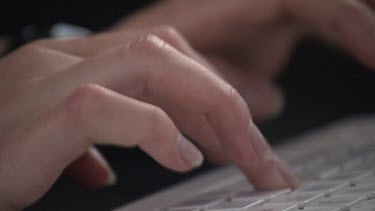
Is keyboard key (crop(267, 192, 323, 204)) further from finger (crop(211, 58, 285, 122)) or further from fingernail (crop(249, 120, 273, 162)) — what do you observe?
finger (crop(211, 58, 285, 122))

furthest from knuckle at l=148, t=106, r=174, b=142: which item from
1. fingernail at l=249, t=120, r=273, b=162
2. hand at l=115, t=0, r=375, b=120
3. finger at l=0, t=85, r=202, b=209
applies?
hand at l=115, t=0, r=375, b=120

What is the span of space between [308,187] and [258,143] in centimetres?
6

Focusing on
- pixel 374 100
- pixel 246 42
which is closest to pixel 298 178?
pixel 246 42

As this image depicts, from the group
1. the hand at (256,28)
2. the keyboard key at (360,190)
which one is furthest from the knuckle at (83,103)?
the hand at (256,28)

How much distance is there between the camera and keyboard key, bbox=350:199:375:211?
1.29ft

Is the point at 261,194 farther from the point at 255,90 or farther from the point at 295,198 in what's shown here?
the point at 255,90

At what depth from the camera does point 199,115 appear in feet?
1.88

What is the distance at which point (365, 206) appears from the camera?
1.32 ft

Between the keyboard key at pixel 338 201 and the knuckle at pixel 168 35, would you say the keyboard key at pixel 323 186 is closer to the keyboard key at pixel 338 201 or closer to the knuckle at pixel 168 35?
the keyboard key at pixel 338 201

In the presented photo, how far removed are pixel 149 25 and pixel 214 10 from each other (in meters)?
0.10

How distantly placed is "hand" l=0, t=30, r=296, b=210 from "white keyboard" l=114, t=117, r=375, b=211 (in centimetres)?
4

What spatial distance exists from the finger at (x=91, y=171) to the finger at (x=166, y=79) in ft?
0.36

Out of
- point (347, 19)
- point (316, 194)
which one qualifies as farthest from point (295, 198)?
point (347, 19)

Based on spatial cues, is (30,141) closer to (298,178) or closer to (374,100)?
(298,178)
